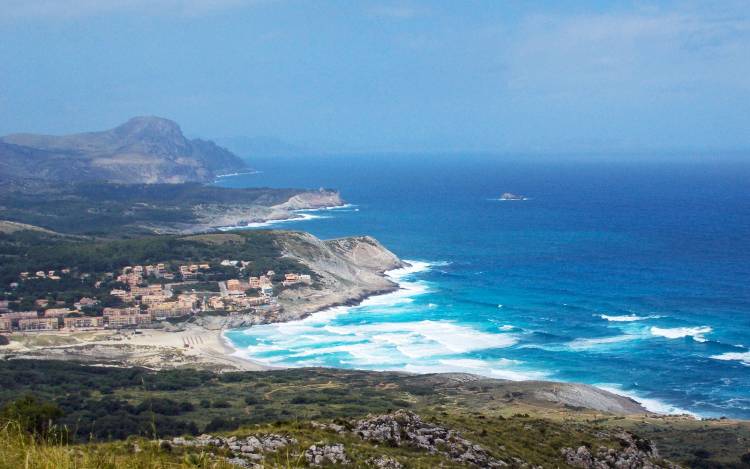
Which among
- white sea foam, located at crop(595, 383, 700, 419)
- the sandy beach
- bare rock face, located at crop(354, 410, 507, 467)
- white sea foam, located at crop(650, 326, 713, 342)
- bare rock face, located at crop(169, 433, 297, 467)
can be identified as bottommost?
the sandy beach

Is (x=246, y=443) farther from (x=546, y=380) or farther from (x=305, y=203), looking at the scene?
(x=305, y=203)

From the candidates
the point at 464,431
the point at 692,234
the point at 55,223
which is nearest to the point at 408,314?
the point at 464,431

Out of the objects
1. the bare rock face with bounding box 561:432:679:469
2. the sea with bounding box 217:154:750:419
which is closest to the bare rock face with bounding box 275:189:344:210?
the sea with bounding box 217:154:750:419

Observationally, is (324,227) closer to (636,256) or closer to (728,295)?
(636,256)

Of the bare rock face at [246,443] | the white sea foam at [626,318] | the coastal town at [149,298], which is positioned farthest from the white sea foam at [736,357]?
the bare rock face at [246,443]

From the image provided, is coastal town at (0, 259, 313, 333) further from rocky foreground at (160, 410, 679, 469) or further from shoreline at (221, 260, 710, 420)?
rocky foreground at (160, 410, 679, 469)
